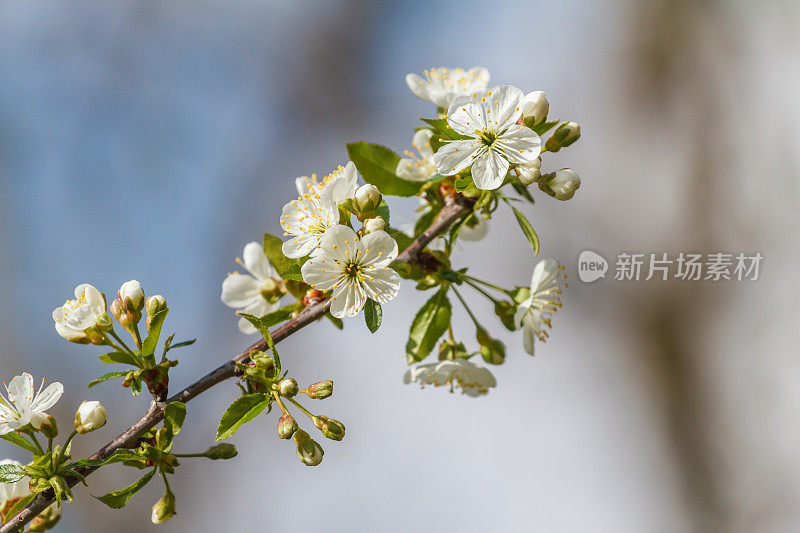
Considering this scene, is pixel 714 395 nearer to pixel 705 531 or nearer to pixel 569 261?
pixel 705 531

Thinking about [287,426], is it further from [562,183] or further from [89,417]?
[562,183]

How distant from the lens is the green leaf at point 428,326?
111 cm

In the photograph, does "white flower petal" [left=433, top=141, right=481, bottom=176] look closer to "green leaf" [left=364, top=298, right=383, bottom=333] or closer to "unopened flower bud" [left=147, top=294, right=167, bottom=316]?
"green leaf" [left=364, top=298, right=383, bottom=333]

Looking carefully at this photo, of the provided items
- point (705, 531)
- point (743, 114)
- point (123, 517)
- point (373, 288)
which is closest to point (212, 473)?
point (123, 517)

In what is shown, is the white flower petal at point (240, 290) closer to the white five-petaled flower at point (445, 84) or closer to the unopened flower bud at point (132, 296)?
the unopened flower bud at point (132, 296)

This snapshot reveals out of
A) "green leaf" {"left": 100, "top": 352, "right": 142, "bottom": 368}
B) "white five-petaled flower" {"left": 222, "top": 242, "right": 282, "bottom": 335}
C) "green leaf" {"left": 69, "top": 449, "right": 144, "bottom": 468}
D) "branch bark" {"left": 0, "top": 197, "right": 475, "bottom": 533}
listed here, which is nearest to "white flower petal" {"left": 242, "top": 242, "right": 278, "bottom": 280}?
"white five-petaled flower" {"left": 222, "top": 242, "right": 282, "bottom": 335}

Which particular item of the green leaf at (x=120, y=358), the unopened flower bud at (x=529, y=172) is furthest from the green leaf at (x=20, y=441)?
the unopened flower bud at (x=529, y=172)

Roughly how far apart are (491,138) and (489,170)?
2.2 inches

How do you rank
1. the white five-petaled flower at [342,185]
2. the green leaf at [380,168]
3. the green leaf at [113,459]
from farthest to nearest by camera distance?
the green leaf at [380,168] < the white five-petaled flower at [342,185] < the green leaf at [113,459]

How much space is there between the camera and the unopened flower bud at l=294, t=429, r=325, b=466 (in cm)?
89

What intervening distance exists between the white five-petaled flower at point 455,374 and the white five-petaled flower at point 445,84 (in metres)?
0.49

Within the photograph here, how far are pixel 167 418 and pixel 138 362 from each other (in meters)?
0.10

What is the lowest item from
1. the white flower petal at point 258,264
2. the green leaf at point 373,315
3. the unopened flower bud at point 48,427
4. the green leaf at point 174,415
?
the unopened flower bud at point 48,427

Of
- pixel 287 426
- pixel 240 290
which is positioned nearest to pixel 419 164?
pixel 240 290
